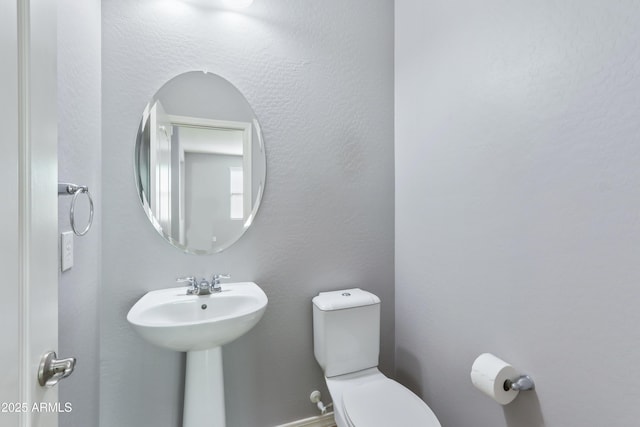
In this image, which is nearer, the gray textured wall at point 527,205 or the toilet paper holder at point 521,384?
the gray textured wall at point 527,205

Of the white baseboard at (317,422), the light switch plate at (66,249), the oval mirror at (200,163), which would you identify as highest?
the oval mirror at (200,163)

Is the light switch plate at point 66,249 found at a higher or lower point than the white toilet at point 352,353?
higher

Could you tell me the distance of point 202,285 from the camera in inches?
52.6

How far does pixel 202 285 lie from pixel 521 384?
134 centimetres

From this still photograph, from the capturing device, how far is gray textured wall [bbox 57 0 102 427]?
90cm

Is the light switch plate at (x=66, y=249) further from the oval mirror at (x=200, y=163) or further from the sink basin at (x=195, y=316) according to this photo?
the oval mirror at (x=200, y=163)

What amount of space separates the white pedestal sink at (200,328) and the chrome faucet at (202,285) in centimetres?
3

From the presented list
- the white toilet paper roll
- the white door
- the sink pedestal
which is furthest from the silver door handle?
the white toilet paper roll

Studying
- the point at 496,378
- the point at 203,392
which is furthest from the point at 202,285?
the point at 496,378

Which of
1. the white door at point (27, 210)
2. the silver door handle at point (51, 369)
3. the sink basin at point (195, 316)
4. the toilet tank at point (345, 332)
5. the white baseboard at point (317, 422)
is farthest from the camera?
the white baseboard at point (317, 422)

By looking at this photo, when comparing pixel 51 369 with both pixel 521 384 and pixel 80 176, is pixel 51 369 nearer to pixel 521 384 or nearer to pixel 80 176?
pixel 80 176

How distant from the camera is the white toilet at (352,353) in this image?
1.27 metres

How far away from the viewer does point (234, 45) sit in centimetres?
146

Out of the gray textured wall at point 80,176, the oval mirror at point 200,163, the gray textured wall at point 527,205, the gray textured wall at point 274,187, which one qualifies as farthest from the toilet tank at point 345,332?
the gray textured wall at point 80,176
